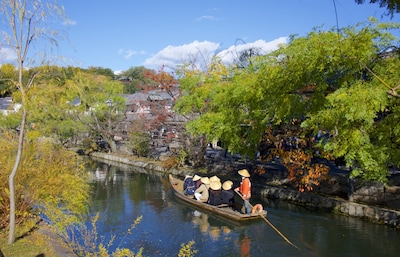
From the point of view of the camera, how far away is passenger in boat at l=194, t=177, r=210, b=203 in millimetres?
14070

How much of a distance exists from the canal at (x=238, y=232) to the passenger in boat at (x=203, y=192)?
52cm

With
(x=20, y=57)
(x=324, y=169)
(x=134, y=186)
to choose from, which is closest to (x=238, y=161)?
(x=134, y=186)

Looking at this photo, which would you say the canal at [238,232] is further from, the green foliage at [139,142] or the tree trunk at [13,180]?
the green foliage at [139,142]

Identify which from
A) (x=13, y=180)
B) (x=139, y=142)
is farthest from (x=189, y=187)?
(x=139, y=142)

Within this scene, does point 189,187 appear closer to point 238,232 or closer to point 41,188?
point 238,232

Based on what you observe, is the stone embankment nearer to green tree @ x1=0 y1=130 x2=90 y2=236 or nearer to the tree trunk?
green tree @ x1=0 y1=130 x2=90 y2=236

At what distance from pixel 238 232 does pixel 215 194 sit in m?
2.28

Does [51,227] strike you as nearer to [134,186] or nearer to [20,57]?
[20,57]

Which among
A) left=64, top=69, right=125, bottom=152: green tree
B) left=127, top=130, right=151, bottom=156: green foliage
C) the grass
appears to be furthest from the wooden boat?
left=64, top=69, right=125, bottom=152: green tree

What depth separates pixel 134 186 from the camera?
19.5 metres

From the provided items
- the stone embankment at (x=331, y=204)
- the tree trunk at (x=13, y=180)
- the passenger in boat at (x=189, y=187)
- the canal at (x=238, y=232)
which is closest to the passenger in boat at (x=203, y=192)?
the canal at (x=238, y=232)

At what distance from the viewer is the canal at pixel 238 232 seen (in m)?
9.80

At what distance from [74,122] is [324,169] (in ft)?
75.1

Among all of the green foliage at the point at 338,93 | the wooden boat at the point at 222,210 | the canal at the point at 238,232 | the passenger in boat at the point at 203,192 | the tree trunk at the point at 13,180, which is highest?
the green foliage at the point at 338,93
